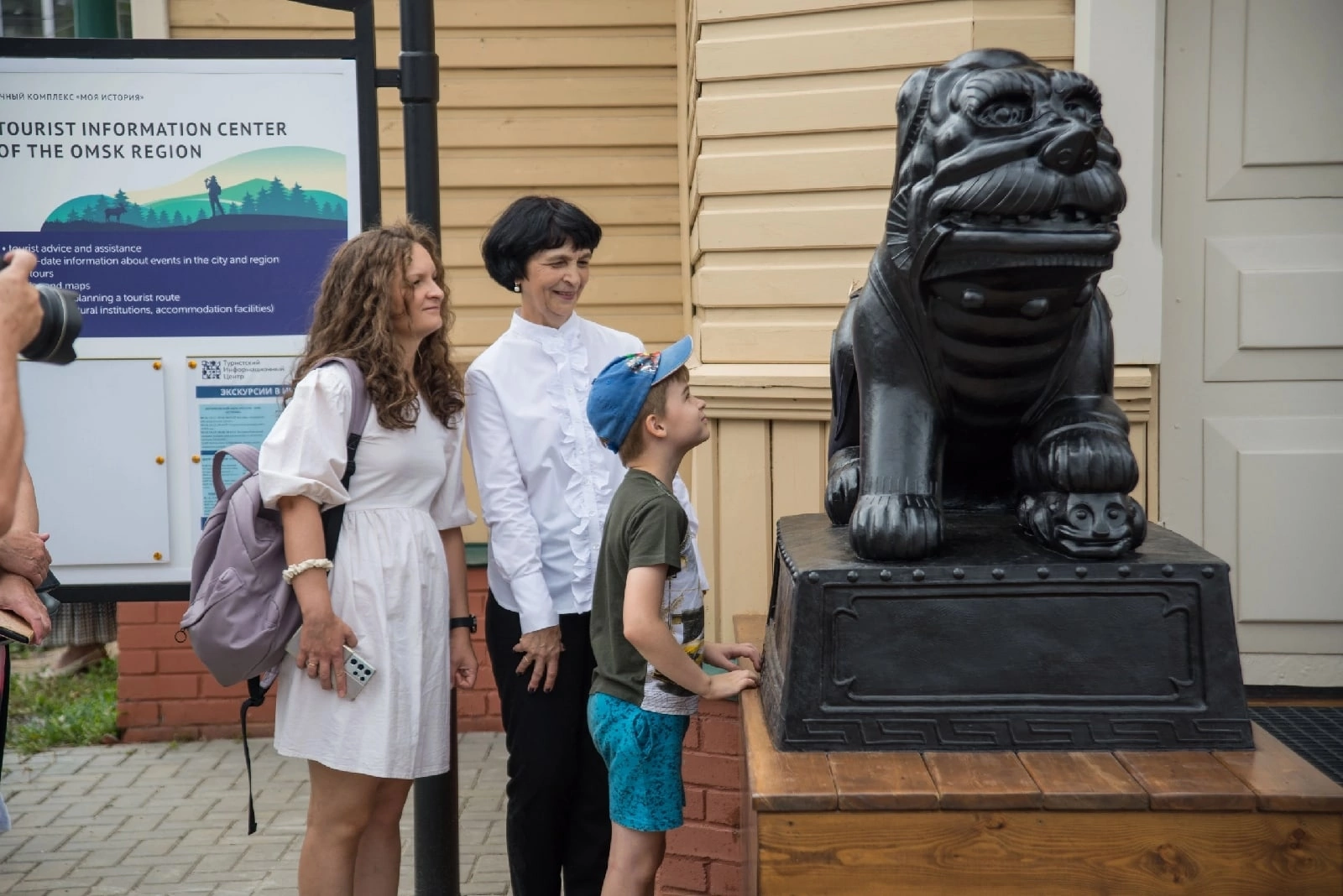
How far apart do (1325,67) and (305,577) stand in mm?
3107

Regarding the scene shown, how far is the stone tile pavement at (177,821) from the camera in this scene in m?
4.74

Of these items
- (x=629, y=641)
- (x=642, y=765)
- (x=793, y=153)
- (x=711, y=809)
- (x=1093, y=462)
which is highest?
(x=793, y=153)

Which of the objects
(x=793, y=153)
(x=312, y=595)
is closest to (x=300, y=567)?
(x=312, y=595)

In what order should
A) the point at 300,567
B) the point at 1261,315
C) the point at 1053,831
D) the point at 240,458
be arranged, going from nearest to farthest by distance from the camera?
1. the point at 1053,831
2. the point at 300,567
3. the point at 240,458
4. the point at 1261,315

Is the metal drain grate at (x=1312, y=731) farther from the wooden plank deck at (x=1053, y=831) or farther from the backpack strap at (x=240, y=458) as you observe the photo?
the backpack strap at (x=240, y=458)

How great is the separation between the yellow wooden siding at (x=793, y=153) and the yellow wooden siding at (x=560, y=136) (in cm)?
177

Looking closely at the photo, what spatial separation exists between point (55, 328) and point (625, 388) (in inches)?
45.5

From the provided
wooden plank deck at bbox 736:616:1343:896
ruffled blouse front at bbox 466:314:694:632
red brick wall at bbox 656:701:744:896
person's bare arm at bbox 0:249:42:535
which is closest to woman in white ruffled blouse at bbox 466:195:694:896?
ruffled blouse front at bbox 466:314:694:632

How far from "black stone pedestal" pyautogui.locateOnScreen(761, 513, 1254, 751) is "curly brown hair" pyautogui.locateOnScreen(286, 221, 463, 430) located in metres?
1.26

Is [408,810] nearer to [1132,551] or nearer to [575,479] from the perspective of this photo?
[575,479]

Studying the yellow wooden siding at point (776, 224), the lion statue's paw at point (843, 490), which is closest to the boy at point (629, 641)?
the lion statue's paw at point (843, 490)

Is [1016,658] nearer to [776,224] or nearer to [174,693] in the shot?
[776,224]

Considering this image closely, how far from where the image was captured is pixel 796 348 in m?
4.37

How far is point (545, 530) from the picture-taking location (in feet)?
11.7
